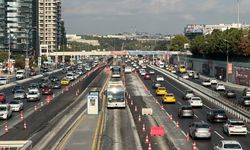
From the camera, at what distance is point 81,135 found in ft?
121

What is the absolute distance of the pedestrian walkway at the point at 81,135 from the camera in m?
32.0

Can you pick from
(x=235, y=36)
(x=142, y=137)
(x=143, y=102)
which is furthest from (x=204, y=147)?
(x=235, y=36)

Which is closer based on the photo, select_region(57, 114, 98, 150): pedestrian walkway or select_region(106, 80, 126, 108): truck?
select_region(57, 114, 98, 150): pedestrian walkway

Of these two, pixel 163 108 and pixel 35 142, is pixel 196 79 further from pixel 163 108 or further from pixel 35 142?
pixel 35 142

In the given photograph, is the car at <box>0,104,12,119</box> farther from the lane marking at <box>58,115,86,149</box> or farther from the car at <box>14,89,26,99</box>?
the car at <box>14,89,26,99</box>

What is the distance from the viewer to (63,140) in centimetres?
3459

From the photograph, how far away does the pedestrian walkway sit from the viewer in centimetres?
3200

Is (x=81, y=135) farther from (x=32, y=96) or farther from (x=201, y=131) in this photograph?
(x=32, y=96)

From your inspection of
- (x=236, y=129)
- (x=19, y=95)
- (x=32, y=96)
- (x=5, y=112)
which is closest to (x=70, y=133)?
(x=236, y=129)

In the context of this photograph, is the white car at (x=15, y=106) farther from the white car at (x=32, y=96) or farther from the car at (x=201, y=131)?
the car at (x=201, y=131)

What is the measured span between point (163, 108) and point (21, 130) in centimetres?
2063

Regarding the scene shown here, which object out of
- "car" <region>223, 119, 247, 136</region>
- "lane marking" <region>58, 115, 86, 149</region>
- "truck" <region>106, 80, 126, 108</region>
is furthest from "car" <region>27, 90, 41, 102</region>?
"car" <region>223, 119, 247, 136</region>

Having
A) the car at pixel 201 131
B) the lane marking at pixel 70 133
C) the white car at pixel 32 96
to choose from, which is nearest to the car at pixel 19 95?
the white car at pixel 32 96

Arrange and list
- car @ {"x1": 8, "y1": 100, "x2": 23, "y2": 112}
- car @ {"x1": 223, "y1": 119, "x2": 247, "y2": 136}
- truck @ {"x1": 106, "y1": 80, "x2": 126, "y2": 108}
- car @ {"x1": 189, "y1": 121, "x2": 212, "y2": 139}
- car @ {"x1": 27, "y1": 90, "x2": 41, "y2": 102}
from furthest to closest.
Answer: car @ {"x1": 27, "y1": 90, "x2": 41, "y2": 102} < truck @ {"x1": 106, "y1": 80, "x2": 126, "y2": 108} < car @ {"x1": 8, "y1": 100, "x2": 23, "y2": 112} < car @ {"x1": 223, "y1": 119, "x2": 247, "y2": 136} < car @ {"x1": 189, "y1": 121, "x2": 212, "y2": 139}
